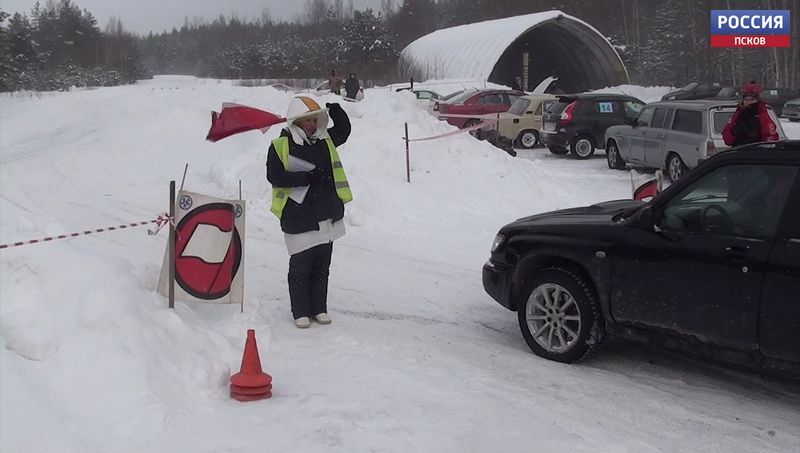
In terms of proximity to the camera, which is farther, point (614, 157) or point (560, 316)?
point (614, 157)

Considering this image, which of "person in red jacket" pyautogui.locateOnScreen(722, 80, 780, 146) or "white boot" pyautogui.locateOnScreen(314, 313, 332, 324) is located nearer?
"white boot" pyautogui.locateOnScreen(314, 313, 332, 324)

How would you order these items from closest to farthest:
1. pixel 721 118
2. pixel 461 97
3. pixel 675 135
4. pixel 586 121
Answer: pixel 721 118
pixel 675 135
pixel 586 121
pixel 461 97

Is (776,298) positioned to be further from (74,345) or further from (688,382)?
(74,345)

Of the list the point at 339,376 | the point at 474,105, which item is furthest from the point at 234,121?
the point at 474,105

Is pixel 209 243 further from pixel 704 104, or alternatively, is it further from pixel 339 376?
pixel 704 104

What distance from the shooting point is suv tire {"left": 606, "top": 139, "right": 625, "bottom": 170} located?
17.3 m

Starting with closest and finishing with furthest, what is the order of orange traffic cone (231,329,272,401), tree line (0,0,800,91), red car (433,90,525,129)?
orange traffic cone (231,329,272,401)
red car (433,90,525,129)
tree line (0,0,800,91)

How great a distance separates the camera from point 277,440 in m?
3.96

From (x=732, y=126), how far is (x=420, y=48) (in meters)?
47.0

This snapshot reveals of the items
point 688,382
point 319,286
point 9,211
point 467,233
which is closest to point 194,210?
point 319,286

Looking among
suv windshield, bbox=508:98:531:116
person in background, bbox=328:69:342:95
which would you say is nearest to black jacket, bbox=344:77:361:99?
person in background, bbox=328:69:342:95

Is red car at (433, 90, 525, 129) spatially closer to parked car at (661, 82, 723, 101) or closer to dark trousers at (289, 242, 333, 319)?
parked car at (661, 82, 723, 101)

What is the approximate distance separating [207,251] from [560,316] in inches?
109

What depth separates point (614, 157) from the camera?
1747 centimetres
